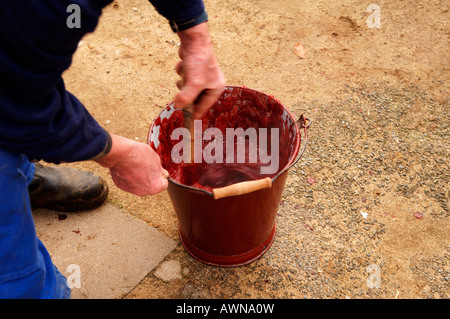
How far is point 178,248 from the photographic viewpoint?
2.28 m

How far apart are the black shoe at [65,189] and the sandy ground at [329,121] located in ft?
0.75

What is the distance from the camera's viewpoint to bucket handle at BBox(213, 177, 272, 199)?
1540mm

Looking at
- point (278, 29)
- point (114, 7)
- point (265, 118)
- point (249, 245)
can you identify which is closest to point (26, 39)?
point (265, 118)

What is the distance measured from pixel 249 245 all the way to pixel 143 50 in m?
2.46

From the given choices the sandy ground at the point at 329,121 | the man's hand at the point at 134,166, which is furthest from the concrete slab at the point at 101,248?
the man's hand at the point at 134,166

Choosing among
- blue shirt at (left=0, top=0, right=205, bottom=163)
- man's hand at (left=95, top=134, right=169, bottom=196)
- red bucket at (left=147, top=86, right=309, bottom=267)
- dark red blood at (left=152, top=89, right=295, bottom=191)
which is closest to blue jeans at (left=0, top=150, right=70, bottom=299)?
blue shirt at (left=0, top=0, right=205, bottom=163)

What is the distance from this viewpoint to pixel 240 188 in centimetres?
155

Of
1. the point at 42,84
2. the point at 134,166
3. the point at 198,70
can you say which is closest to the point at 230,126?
the point at 198,70

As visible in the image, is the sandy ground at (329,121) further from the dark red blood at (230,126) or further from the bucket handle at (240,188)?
the bucket handle at (240,188)

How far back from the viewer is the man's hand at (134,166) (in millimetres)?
1409

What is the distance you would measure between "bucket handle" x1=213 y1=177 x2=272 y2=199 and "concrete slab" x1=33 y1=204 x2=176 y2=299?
0.91 meters

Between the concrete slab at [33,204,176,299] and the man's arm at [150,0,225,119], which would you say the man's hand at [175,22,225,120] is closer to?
the man's arm at [150,0,225,119]

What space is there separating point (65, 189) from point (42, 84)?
57.1 inches
